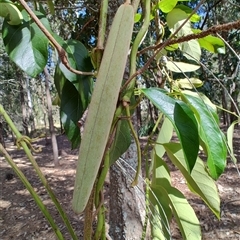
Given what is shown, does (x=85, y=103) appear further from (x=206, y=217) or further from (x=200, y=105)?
(x=206, y=217)

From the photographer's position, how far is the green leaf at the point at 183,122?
0.29 meters

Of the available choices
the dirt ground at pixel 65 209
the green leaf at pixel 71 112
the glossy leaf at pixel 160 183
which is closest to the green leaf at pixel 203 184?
the glossy leaf at pixel 160 183

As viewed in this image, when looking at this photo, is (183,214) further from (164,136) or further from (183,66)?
(183,66)

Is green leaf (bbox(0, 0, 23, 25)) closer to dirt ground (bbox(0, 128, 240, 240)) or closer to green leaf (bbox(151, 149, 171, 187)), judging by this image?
green leaf (bbox(151, 149, 171, 187))

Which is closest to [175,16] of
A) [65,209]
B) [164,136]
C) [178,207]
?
[164,136]

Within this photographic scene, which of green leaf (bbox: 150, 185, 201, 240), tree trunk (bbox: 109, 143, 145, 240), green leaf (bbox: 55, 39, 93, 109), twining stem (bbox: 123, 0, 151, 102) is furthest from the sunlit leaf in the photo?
Result: tree trunk (bbox: 109, 143, 145, 240)

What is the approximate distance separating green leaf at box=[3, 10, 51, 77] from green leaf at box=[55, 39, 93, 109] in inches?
1.2

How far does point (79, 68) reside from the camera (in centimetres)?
41

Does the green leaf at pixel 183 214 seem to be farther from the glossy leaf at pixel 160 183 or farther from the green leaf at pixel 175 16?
the green leaf at pixel 175 16

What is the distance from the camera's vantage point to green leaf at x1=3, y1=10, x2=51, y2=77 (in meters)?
0.38

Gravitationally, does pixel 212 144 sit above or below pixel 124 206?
above

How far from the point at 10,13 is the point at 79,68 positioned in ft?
0.36

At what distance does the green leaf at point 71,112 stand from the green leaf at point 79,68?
2 centimetres

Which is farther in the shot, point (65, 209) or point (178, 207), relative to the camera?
point (65, 209)
